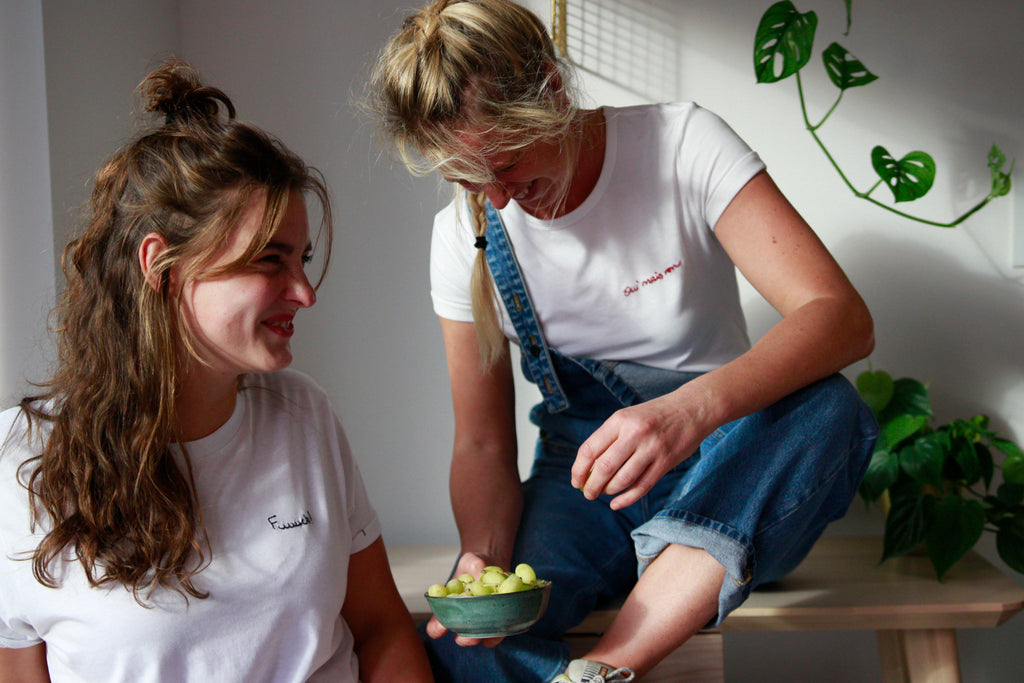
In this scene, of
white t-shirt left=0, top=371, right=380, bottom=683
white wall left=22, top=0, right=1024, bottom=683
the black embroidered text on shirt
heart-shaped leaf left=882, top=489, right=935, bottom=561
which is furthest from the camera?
white wall left=22, top=0, right=1024, bottom=683

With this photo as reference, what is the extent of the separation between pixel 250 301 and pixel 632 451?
0.45m

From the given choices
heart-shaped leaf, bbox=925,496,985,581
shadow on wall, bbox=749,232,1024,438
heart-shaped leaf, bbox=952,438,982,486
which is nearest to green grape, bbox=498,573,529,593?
heart-shaped leaf, bbox=925,496,985,581

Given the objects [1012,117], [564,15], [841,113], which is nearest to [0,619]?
[564,15]

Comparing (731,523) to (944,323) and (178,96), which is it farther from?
(944,323)

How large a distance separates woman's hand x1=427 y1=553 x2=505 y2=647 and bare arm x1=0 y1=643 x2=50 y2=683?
17.4 inches

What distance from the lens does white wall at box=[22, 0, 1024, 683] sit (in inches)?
70.8

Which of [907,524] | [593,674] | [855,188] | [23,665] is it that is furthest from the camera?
[855,188]

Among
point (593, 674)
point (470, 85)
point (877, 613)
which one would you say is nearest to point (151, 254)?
point (470, 85)

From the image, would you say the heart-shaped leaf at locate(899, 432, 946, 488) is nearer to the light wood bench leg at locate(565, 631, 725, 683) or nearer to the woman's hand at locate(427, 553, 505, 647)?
the light wood bench leg at locate(565, 631, 725, 683)

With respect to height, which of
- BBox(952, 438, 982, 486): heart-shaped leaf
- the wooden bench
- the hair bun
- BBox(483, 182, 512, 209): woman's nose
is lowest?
the wooden bench

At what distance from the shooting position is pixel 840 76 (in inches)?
65.4

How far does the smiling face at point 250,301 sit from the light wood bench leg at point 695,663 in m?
0.68

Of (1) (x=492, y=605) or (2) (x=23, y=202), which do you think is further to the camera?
(2) (x=23, y=202)

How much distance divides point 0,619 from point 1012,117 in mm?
1870
